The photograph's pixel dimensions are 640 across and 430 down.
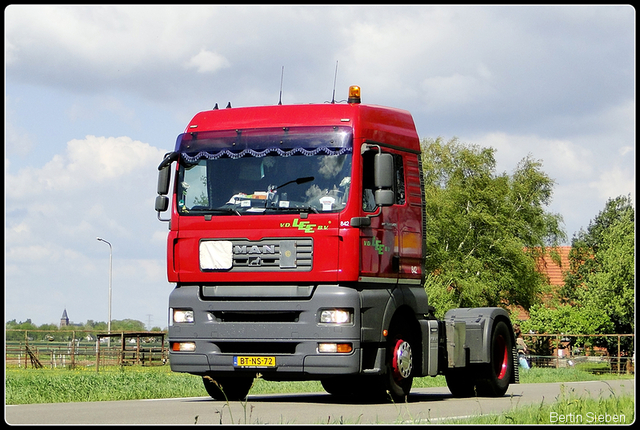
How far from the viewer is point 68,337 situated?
136 ft

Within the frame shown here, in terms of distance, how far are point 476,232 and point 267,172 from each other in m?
46.9

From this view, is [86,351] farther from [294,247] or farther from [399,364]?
[294,247]

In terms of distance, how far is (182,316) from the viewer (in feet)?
44.5

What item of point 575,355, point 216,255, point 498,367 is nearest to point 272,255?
point 216,255

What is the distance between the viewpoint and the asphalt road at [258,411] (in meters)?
10.5

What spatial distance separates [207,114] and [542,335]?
3227 cm

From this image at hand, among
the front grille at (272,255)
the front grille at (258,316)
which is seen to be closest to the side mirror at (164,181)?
the front grille at (272,255)

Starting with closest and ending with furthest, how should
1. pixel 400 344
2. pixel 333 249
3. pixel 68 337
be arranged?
pixel 333 249, pixel 400 344, pixel 68 337

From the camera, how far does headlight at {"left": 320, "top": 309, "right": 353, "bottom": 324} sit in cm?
1284

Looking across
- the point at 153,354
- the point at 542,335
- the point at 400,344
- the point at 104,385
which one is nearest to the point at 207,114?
the point at 400,344

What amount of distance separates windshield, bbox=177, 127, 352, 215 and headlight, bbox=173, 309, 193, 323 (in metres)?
1.24

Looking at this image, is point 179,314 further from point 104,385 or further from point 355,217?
point 104,385

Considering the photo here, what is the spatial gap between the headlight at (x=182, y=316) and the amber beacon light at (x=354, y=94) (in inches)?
138

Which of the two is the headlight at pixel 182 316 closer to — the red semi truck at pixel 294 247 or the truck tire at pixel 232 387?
the red semi truck at pixel 294 247
